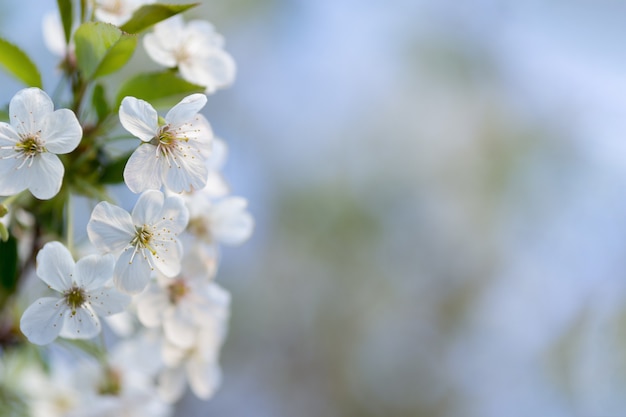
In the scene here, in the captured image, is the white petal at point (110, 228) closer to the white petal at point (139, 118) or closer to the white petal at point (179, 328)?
the white petal at point (139, 118)

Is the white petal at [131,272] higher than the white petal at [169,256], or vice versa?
the white petal at [169,256]

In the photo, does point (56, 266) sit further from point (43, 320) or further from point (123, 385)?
point (123, 385)

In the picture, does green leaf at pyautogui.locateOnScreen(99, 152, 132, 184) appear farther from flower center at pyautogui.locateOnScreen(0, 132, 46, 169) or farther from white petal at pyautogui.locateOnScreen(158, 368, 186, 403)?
white petal at pyautogui.locateOnScreen(158, 368, 186, 403)

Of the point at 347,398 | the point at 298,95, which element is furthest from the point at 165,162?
the point at 298,95

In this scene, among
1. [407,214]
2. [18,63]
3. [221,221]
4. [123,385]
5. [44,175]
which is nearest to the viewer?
[44,175]

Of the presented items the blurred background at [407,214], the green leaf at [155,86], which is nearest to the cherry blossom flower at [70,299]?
the green leaf at [155,86]

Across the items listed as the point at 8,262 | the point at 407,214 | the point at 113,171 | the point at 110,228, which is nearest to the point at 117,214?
the point at 110,228
